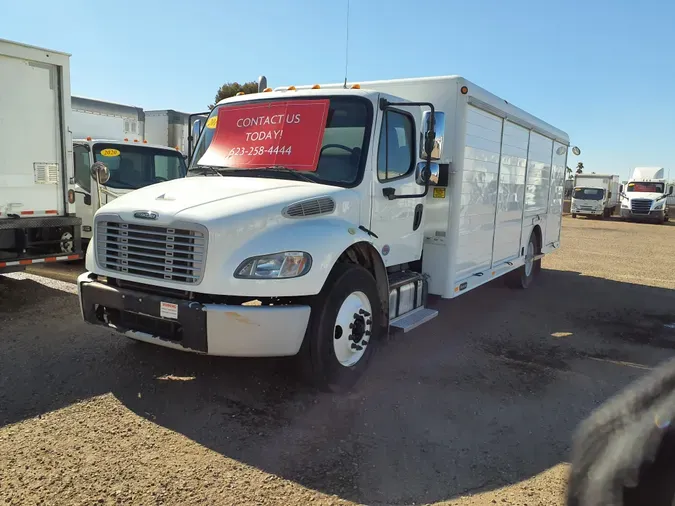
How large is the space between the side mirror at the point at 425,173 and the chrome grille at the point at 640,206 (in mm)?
33413

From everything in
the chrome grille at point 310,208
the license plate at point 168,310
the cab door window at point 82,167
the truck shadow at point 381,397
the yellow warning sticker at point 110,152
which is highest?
the yellow warning sticker at point 110,152

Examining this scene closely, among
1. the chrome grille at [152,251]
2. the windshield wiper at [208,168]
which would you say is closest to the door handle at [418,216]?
the windshield wiper at [208,168]

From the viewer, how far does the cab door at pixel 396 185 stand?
16.6 ft

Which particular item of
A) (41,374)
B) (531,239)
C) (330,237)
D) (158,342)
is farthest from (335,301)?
(531,239)

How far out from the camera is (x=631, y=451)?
58.5 inches

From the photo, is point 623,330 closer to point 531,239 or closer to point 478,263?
point 478,263

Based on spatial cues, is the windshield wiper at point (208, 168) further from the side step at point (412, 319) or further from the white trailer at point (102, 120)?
the white trailer at point (102, 120)

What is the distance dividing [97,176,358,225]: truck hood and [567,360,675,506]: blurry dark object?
2.83m

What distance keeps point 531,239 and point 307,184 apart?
6.41 m

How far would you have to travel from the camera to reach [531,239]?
984 centimetres

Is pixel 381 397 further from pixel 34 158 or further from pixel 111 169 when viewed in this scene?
pixel 111 169

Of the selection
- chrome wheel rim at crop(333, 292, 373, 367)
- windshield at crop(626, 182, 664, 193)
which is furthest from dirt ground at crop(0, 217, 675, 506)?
windshield at crop(626, 182, 664, 193)

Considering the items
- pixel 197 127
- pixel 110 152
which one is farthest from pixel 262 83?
pixel 110 152

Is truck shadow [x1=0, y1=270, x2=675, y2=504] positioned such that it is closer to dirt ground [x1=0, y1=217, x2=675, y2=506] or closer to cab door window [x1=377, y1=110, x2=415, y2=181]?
dirt ground [x1=0, y1=217, x2=675, y2=506]
